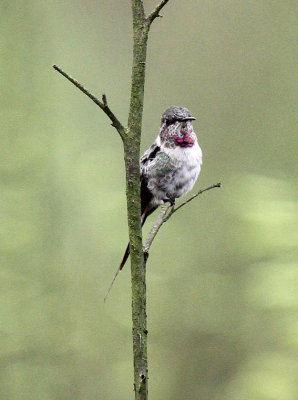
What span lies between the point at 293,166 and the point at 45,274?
108 centimetres

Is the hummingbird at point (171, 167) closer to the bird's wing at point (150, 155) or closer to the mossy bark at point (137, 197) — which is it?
the bird's wing at point (150, 155)

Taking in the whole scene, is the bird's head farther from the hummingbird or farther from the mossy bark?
the mossy bark

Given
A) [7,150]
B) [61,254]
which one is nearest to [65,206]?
[61,254]

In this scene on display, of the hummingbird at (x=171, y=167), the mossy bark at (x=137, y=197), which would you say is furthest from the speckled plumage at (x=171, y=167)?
the mossy bark at (x=137, y=197)

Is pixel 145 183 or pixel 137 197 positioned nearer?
pixel 137 197

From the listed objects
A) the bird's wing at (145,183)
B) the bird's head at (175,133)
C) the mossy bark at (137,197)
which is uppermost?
the bird's head at (175,133)

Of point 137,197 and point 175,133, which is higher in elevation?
point 175,133

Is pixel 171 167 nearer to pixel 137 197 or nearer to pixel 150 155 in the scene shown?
pixel 150 155

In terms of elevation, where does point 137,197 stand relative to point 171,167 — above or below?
below

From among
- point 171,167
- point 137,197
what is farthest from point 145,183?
point 137,197

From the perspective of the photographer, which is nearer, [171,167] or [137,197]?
[137,197]

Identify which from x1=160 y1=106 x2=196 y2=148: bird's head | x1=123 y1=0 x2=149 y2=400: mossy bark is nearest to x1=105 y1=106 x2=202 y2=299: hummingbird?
x1=160 y1=106 x2=196 y2=148: bird's head

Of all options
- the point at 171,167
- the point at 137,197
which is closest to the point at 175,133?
the point at 171,167

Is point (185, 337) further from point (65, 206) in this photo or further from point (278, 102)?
point (278, 102)
